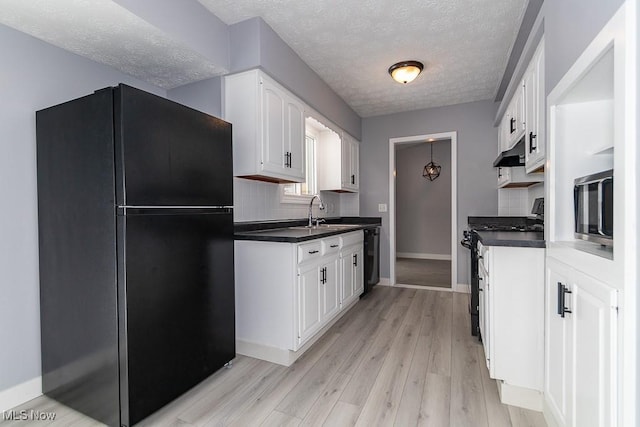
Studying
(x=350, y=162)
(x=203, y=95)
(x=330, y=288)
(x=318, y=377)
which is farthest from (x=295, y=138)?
(x=318, y=377)

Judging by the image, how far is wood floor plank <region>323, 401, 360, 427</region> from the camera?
1.61m

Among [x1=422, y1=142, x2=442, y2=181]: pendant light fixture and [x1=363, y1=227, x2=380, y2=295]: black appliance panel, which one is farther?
[x1=422, y1=142, x2=442, y2=181]: pendant light fixture

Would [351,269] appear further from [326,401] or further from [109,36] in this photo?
[109,36]

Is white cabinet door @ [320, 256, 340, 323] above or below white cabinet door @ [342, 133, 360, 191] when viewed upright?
below

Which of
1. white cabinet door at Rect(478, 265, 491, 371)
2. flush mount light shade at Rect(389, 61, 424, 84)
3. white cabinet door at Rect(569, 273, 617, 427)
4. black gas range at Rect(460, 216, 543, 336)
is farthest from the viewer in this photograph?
flush mount light shade at Rect(389, 61, 424, 84)

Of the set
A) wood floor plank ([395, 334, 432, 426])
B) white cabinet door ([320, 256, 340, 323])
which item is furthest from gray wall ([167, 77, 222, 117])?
wood floor plank ([395, 334, 432, 426])

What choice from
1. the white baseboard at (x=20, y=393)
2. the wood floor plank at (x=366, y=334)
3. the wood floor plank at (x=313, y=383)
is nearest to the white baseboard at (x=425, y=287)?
the wood floor plank at (x=366, y=334)

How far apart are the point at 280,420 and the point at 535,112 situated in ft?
7.96

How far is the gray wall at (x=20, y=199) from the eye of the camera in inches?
68.4

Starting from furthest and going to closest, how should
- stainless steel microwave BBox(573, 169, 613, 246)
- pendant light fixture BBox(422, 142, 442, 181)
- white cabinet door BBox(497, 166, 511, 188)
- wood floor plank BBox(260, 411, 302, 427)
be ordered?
pendant light fixture BBox(422, 142, 442, 181) → white cabinet door BBox(497, 166, 511, 188) → wood floor plank BBox(260, 411, 302, 427) → stainless steel microwave BBox(573, 169, 613, 246)

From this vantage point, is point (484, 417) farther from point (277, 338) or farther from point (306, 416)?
point (277, 338)

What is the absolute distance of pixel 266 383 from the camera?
78.3 inches

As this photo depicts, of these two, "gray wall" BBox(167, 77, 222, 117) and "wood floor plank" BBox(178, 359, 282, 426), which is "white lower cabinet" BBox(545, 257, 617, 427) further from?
"gray wall" BBox(167, 77, 222, 117)

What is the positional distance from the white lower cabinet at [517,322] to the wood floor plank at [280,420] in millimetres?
1131
